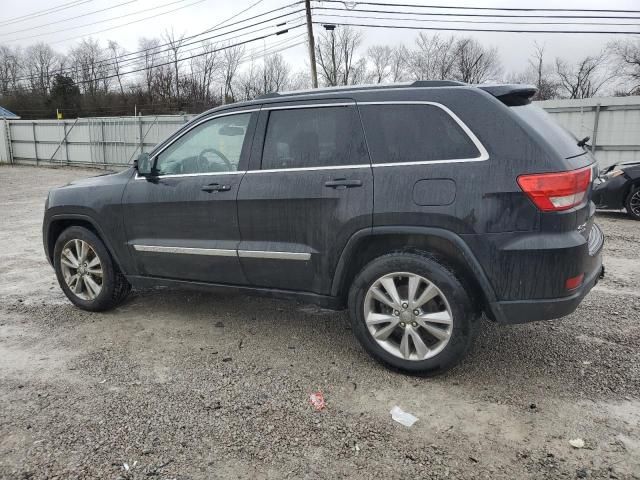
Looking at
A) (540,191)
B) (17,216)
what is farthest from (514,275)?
(17,216)

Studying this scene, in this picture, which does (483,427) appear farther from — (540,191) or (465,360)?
(540,191)

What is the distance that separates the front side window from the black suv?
0.01 meters

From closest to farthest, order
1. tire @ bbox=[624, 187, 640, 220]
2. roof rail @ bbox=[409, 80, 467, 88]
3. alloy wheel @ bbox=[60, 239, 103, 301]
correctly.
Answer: roof rail @ bbox=[409, 80, 467, 88] → alloy wheel @ bbox=[60, 239, 103, 301] → tire @ bbox=[624, 187, 640, 220]

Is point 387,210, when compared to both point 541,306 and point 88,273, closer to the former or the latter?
point 541,306

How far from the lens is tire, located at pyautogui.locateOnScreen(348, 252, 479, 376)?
3.13 m

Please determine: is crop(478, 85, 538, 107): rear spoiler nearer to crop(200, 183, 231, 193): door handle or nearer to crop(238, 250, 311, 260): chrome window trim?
crop(238, 250, 311, 260): chrome window trim

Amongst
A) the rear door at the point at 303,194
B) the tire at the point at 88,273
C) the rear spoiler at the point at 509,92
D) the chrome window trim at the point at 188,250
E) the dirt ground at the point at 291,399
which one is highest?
the rear spoiler at the point at 509,92

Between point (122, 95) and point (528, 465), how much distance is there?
55.9 meters

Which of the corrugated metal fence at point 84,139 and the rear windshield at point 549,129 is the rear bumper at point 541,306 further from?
the corrugated metal fence at point 84,139

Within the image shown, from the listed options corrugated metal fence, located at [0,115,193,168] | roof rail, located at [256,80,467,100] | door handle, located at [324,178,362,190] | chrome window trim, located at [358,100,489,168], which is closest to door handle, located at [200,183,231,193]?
roof rail, located at [256,80,467,100]

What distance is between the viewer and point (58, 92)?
5119cm

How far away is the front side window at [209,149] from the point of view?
3.90 m

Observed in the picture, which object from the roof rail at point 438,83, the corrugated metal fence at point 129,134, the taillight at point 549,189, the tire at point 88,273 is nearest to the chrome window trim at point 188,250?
the tire at point 88,273

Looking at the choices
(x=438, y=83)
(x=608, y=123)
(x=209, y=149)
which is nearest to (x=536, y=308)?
(x=438, y=83)
